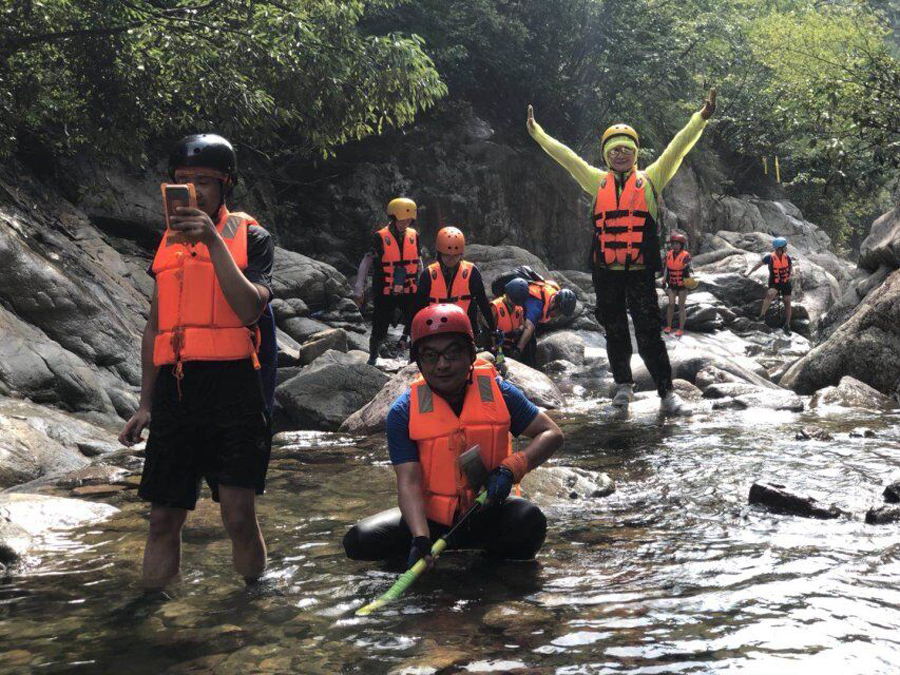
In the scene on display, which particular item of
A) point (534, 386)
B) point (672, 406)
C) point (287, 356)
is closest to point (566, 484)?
point (672, 406)

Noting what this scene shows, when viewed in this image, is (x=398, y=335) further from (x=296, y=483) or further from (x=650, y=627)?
(x=650, y=627)

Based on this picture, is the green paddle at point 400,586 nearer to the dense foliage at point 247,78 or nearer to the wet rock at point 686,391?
the wet rock at point 686,391

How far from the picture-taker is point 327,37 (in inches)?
484

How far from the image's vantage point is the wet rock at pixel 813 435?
7.35 m

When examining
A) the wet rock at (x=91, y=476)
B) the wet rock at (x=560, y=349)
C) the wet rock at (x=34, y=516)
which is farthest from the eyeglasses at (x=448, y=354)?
the wet rock at (x=560, y=349)

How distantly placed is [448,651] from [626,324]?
20.2ft

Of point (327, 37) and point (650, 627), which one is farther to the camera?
point (327, 37)

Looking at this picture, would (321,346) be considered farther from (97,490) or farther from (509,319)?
(97,490)

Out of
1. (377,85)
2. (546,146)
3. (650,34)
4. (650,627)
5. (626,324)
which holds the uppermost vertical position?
(650,34)

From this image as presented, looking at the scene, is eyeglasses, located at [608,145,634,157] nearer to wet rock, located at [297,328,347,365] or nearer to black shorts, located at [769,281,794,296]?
wet rock, located at [297,328,347,365]

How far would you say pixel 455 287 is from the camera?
30.6 ft

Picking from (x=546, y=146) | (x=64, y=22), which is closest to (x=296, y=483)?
(x=546, y=146)

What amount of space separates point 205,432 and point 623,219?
5.57 meters

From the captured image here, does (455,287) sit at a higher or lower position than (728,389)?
higher
